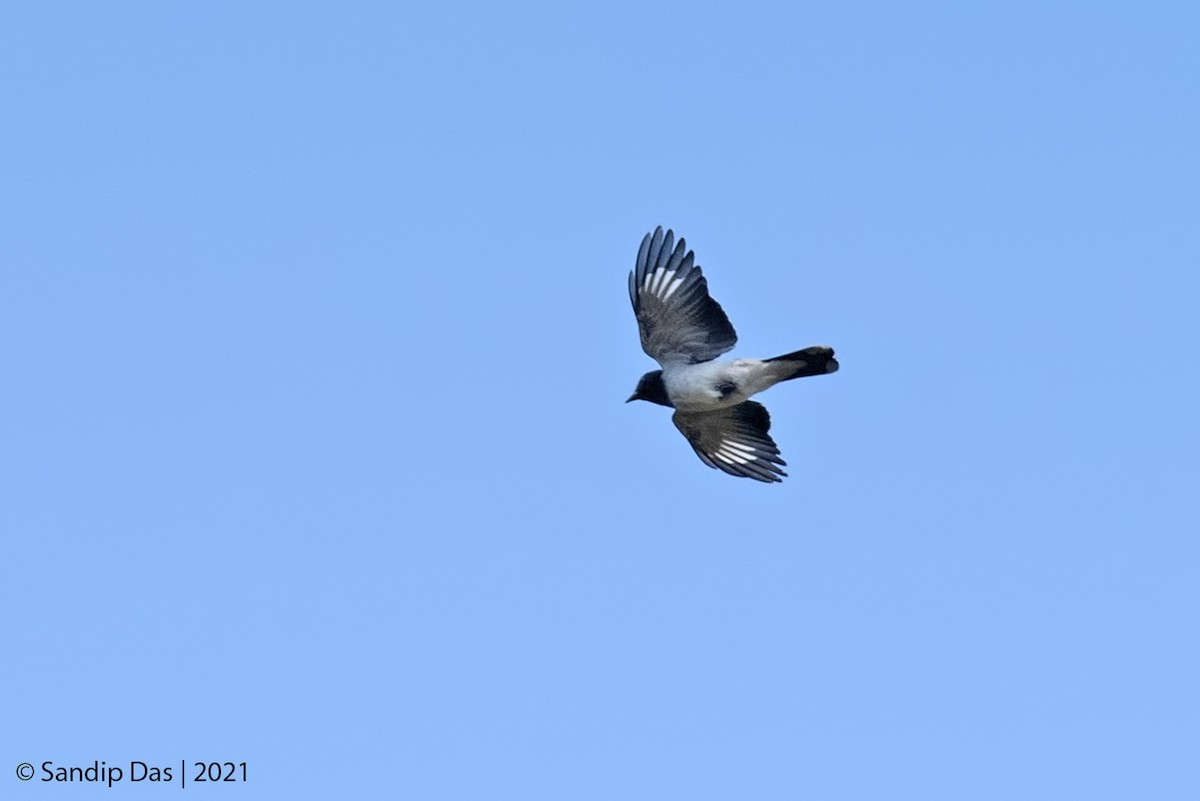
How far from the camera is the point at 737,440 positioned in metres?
21.1

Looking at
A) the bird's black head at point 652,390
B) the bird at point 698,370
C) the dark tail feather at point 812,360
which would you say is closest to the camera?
the dark tail feather at point 812,360

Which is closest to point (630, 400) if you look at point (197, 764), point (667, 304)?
point (667, 304)

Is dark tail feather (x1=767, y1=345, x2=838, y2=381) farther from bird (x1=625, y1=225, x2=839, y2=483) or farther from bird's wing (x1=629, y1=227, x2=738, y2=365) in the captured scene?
bird's wing (x1=629, y1=227, x2=738, y2=365)

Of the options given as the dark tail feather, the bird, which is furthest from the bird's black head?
the dark tail feather

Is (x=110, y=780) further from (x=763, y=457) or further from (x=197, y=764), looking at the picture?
(x=763, y=457)

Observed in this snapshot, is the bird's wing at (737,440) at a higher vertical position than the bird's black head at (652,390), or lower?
lower

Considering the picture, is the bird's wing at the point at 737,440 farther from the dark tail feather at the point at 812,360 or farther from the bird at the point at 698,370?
the dark tail feather at the point at 812,360

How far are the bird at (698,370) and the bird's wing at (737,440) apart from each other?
11 mm

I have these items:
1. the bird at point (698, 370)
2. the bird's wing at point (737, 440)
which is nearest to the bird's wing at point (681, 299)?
the bird at point (698, 370)

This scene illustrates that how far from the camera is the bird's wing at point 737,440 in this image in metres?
20.9

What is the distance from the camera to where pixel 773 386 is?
1995cm

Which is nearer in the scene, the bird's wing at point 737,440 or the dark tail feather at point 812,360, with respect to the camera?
the dark tail feather at point 812,360

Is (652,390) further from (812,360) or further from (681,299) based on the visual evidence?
(812,360)

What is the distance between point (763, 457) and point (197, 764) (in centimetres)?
685
